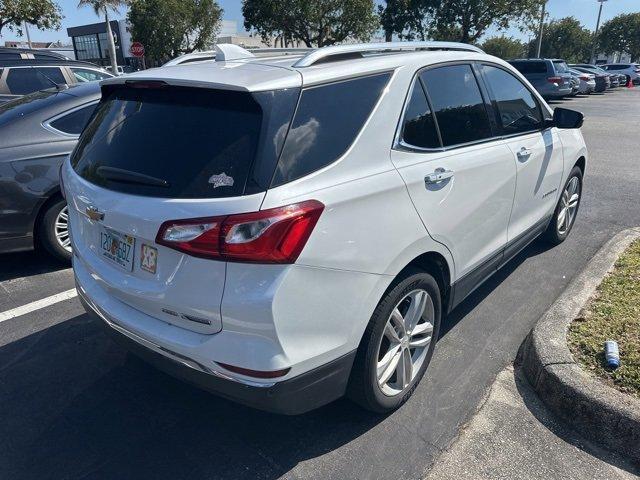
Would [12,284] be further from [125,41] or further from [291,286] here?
[125,41]

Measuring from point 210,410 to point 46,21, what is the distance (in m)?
30.1

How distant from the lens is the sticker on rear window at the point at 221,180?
2006 mm

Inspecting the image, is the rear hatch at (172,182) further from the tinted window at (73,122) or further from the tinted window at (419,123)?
the tinted window at (73,122)

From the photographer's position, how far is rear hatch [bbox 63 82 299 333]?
6.58ft

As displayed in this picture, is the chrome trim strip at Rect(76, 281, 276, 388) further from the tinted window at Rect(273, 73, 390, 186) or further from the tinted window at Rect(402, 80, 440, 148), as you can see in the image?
the tinted window at Rect(402, 80, 440, 148)

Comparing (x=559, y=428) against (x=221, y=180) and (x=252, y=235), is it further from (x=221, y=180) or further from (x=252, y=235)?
(x=221, y=180)

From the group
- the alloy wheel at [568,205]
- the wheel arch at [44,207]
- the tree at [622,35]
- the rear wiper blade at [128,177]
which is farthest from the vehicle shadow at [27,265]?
the tree at [622,35]

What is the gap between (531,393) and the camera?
Result: 9.62ft

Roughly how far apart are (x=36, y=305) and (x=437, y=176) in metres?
3.33

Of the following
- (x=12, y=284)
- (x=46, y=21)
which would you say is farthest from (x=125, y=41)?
(x=12, y=284)

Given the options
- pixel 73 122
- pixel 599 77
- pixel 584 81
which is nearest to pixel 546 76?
pixel 584 81

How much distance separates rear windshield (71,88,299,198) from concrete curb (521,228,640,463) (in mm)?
1996

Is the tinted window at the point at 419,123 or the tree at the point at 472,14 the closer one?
the tinted window at the point at 419,123

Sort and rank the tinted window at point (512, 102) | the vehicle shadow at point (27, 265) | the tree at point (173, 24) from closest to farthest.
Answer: the tinted window at point (512, 102) → the vehicle shadow at point (27, 265) → the tree at point (173, 24)
